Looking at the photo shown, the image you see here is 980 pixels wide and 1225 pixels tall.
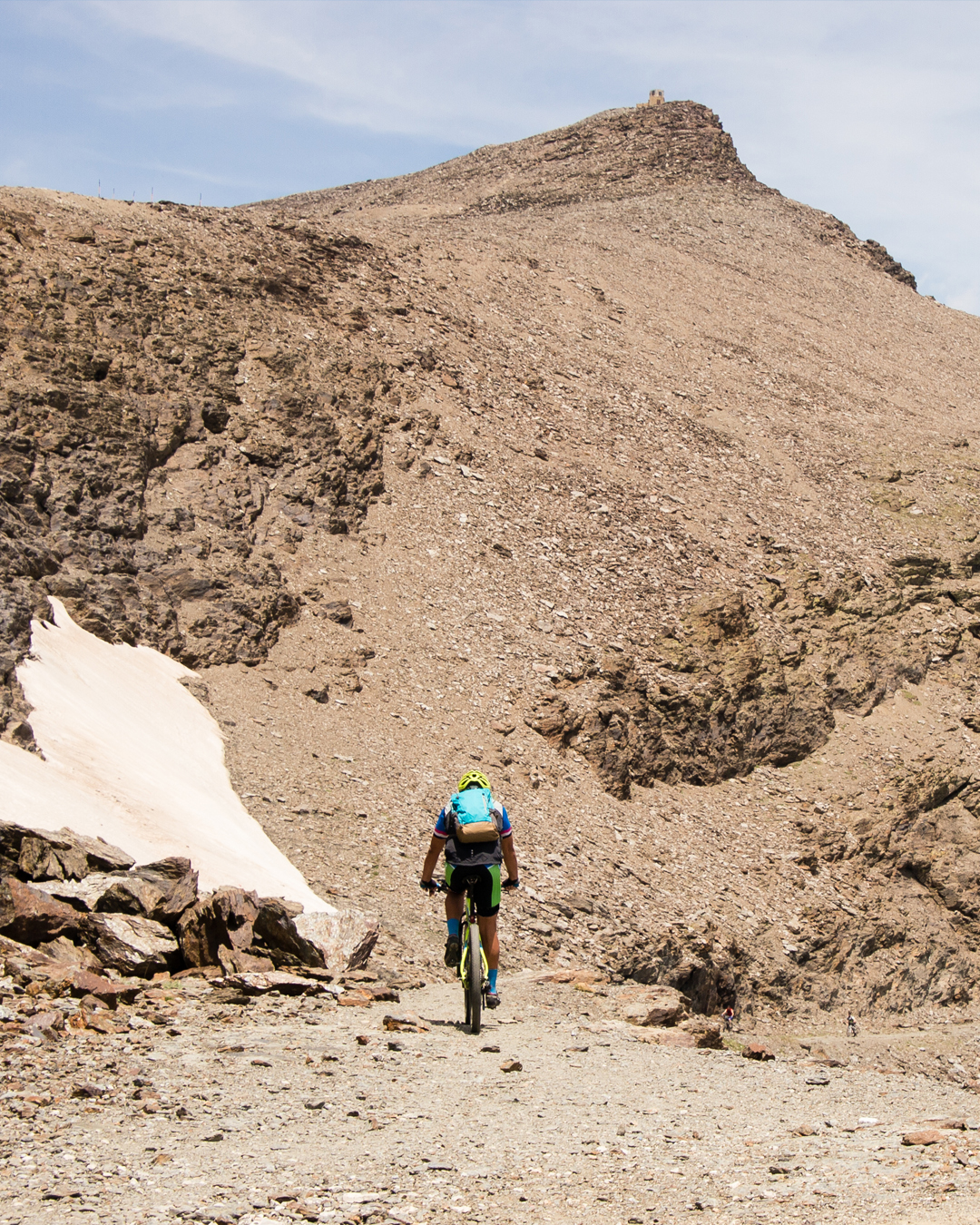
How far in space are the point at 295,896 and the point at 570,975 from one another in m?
3.02

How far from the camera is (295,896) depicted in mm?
11227

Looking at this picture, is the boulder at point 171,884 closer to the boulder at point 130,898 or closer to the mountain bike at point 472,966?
the boulder at point 130,898

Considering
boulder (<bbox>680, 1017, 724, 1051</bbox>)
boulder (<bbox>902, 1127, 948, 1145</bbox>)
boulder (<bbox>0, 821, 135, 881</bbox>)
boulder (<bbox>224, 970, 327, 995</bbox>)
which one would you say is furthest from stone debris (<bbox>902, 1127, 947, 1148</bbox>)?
boulder (<bbox>0, 821, 135, 881</bbox>)

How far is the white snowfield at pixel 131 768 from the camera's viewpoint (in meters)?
10.3

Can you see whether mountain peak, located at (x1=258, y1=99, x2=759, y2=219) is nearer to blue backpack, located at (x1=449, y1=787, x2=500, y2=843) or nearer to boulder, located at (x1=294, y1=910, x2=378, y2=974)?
boulder, located at (x1=294, y1=910, x2=378, y2=974)

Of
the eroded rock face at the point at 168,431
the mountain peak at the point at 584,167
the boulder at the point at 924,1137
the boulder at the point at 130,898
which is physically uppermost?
the mountain peak at the point at 584,167

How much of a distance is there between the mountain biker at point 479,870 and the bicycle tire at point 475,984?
0.20m

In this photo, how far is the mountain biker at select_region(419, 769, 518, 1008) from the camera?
7.95 m

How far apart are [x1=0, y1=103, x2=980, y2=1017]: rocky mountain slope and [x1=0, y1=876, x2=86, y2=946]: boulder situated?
424cm

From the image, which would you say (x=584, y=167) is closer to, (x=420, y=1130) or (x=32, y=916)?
(x=32, y=916)

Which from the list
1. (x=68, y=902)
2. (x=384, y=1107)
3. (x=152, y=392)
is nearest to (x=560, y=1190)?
(x=384, y=1107)

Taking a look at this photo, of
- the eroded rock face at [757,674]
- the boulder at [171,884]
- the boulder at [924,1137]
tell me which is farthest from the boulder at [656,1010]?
the eroded rock face at [757,674]

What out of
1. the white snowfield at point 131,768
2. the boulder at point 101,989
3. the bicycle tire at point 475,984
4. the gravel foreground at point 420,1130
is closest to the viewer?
the gravel foreground at point 420,1130

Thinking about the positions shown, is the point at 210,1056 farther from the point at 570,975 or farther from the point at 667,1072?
the point at 570,975
